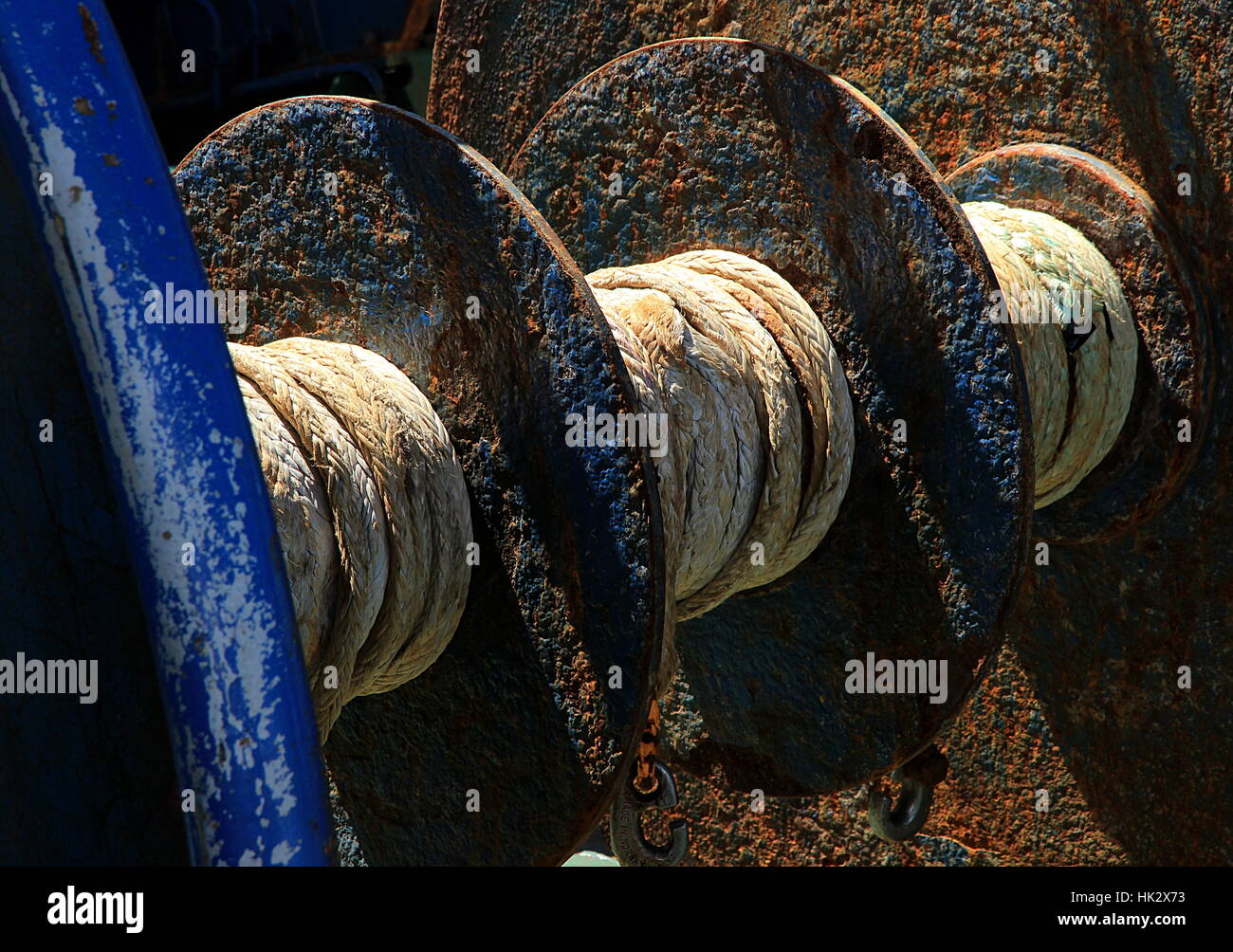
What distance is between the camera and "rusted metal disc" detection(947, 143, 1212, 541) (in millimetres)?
1942

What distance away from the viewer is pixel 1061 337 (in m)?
1.90

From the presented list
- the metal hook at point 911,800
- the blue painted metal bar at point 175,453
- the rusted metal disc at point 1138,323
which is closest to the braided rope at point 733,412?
the metal hook at point 911,800

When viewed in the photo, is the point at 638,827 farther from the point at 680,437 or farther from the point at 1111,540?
the point at 1111,540

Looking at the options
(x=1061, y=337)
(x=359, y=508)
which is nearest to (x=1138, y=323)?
(x=1061, y=337)

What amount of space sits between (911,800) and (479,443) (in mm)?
768

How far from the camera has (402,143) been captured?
57.1 inches

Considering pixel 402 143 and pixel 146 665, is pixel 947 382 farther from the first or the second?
pixel 146 665

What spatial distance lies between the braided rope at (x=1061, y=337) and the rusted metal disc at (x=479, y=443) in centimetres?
73

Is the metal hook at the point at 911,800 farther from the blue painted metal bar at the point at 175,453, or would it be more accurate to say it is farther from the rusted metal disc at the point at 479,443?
the blue painted metal bar at the point at 175,453

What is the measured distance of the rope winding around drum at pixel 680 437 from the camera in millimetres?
1379

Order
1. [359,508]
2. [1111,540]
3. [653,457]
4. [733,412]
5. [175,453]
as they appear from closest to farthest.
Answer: [175,453], [359,508], [653,457], [733,412], [1111,540]

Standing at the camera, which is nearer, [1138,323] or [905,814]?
[905,814]

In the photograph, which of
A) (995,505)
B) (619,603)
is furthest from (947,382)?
(619,603)
